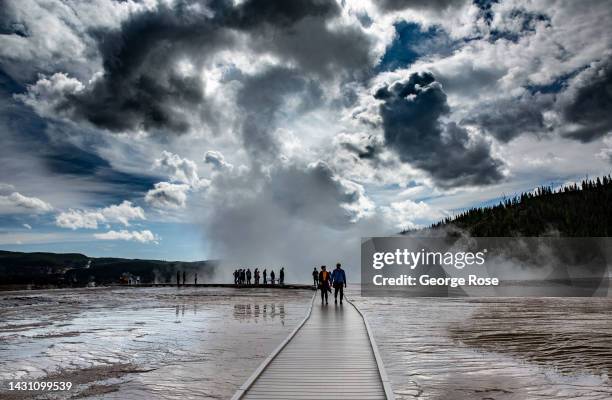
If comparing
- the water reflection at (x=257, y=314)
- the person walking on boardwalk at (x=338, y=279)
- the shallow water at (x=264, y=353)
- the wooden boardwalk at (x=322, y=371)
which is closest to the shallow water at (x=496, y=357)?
the shallow water at (x=264, y=353)

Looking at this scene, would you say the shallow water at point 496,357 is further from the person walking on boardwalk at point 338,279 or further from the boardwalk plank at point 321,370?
the person walking on boardwalk at point 338,279

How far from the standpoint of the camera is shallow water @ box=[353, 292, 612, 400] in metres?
10.2

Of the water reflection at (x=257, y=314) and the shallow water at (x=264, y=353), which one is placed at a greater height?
the water reflection at (x=257, y=314)

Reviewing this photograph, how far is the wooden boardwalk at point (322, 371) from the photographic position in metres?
8.64

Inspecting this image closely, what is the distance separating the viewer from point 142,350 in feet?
48.4

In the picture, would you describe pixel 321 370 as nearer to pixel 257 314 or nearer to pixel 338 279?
pixel 257 314

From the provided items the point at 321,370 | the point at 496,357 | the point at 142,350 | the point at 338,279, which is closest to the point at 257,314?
the point at 338,279

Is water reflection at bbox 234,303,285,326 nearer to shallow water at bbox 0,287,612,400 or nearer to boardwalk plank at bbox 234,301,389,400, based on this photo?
shallow water at bbox 0,287,612,400

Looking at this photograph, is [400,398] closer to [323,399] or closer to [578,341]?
[323,399]

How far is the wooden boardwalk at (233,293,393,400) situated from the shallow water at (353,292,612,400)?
708 millimetres

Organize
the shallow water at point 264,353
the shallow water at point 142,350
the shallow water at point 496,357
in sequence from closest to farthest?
1. the shallow water at point 496,357
2. the shallow water at point 264,353
3. the shallow water at point 142,350

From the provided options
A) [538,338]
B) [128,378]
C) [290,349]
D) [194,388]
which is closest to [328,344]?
[290,349]

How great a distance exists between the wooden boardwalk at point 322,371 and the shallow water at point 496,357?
2.32ft

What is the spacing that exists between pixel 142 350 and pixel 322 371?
676 cm
